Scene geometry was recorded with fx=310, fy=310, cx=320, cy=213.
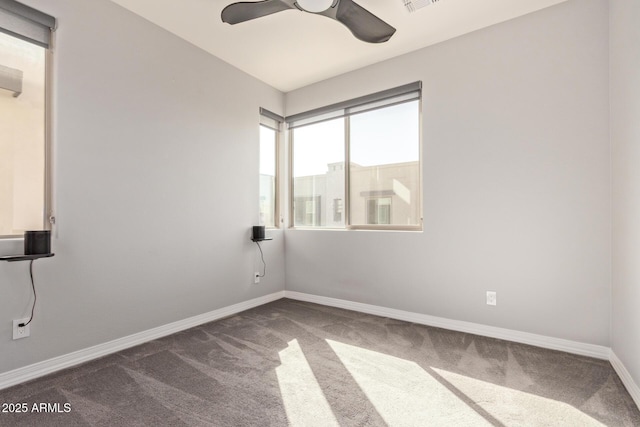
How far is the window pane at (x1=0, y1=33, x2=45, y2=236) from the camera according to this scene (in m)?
1.93

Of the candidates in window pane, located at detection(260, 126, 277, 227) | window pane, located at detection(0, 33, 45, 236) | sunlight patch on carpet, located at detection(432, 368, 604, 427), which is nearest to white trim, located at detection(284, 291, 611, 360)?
sunlight patch on carpet, located at detection(432, 368, 604, 427)

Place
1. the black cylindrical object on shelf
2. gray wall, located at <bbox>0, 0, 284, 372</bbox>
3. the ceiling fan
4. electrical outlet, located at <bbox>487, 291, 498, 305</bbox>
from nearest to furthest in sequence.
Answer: the black cylindrical object on shelf < the ceiling fan < gray wall, located at <bbox>0, 0, 284, 372</bbox> < electrical outlet, located at <bbox>487, 291, 498, 305</bbox>

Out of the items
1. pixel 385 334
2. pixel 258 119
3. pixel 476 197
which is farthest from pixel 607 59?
pixel 258 119

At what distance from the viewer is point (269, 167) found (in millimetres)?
3908

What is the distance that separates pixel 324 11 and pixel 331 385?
239cm

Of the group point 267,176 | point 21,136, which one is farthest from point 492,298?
point 21,136

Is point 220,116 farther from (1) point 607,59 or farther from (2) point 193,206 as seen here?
(1) point 607,59

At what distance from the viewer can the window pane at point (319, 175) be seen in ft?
12.2

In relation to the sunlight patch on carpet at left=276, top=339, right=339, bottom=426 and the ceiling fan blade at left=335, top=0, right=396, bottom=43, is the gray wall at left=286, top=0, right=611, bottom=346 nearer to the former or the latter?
the ceiling fan blade at left=335, top=0, right=396, bottom=43

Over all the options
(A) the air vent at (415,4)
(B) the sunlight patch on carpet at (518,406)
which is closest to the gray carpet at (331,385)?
(B) the sunlight patch on carpet at (518,406)

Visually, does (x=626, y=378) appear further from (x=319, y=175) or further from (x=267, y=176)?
(x=267, y=176)

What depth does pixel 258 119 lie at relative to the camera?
366cm

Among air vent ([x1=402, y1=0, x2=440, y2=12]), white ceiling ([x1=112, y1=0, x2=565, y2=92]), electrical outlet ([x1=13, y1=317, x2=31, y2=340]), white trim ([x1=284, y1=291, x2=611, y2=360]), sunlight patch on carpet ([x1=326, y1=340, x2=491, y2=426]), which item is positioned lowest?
sunlight patch on carpet ([x1=326, y1=340, x2=491, y2=426])

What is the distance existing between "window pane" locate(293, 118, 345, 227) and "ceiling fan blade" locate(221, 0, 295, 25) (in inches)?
68.6
